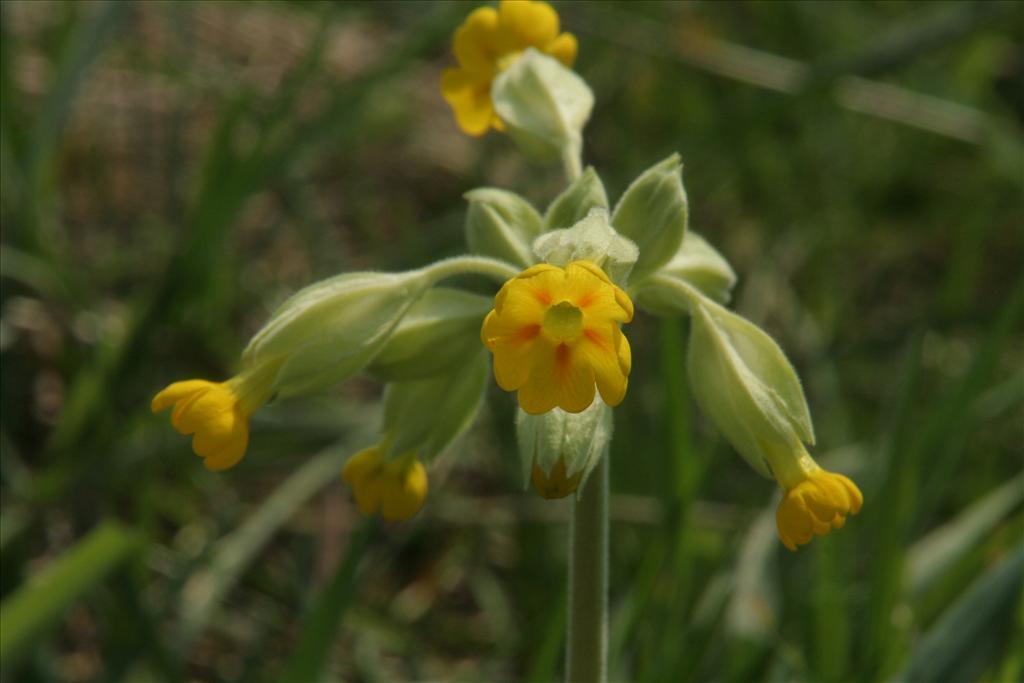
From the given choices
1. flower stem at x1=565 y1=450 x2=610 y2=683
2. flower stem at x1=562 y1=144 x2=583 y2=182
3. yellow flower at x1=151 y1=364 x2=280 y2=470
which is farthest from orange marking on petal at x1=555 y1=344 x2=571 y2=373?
flower stem at x1=562 y1=144 x2=583 y2=182

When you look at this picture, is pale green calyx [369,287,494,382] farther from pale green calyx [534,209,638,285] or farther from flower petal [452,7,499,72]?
flower petal [452,7,499,72]

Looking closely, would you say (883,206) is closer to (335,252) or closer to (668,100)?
(668,100)

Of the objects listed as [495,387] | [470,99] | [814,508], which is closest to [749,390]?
[814,508]

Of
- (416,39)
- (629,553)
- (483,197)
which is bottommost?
(629,553)

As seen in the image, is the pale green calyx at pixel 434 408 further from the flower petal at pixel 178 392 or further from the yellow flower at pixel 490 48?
the yellow flower at pixel 490 48

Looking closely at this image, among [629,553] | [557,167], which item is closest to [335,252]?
[557,167]

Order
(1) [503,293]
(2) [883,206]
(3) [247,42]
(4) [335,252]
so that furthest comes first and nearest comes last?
(3) [247,42], (2) [883,206], (4) [335,252], (1) [503,293]

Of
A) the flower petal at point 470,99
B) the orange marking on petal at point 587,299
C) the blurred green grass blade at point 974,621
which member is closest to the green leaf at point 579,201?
the orange marking on petal at point 587,299
